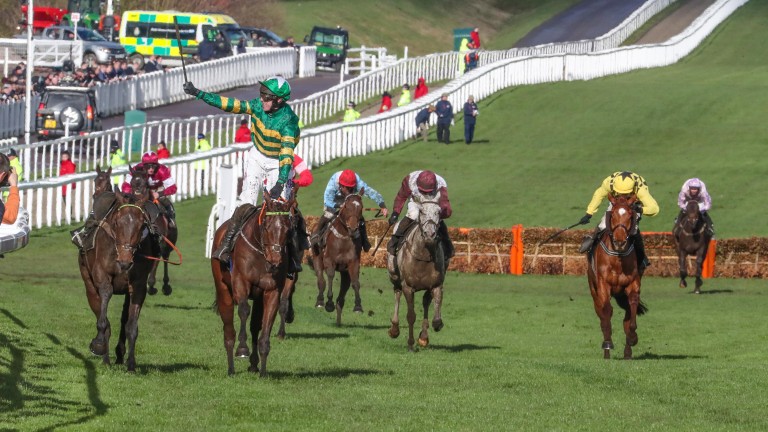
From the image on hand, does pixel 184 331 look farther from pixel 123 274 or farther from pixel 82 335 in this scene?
pixel 123 274

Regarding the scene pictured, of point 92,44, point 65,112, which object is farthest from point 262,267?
point 92,44

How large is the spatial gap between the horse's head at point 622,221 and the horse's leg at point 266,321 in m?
4.83

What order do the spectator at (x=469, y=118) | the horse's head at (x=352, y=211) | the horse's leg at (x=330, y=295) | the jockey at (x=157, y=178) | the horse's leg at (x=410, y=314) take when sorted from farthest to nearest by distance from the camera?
the spectator at (x=469, y=118) → the horse's leg at (x=330, y=295) → the horse's head at (x=352, y=211) → the jockey at (x=157, y=178) → the horse's leg at (x=410, y=314)

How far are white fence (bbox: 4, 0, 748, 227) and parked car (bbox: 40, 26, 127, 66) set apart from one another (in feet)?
41.1

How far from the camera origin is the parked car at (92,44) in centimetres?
6381

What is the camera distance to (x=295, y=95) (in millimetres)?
60781

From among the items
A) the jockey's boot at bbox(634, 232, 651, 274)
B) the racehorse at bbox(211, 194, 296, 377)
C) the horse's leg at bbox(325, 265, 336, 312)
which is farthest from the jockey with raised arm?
the horse's leg at bbox(325, 265, 336, 312)

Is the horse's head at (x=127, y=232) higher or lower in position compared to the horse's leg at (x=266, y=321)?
higher

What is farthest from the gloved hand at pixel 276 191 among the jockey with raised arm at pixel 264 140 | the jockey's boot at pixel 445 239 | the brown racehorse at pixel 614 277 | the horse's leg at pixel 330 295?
the horse's leg at pixel 330 295

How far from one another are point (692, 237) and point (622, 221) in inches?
424

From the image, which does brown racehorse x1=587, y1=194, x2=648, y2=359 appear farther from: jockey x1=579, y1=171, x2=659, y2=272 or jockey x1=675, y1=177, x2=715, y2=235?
jockey x1=675, y1=177, x2=715, y2=235

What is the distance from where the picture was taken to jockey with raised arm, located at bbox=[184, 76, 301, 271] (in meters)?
15.6

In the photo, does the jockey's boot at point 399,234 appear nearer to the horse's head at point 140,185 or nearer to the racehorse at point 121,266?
the horse's head at point 140,185

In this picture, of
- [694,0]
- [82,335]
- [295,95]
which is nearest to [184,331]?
[82,335]
